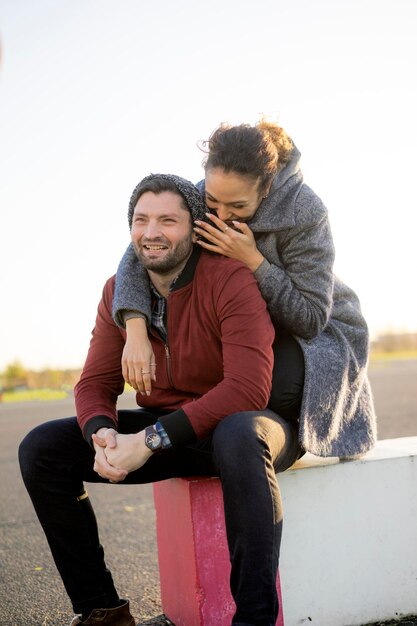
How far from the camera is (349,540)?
→ 3.24m

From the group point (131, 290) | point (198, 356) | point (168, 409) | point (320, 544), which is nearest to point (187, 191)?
point (131, 290)

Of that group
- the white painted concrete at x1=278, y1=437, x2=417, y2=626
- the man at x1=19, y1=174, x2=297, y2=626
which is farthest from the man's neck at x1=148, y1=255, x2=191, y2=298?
the white painted concrete at x1=278, y1=437, x2=417, y2=626

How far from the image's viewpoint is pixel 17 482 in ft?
23.3

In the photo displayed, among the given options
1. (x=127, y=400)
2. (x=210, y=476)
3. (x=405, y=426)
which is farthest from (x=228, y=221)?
(x=127, y=400)

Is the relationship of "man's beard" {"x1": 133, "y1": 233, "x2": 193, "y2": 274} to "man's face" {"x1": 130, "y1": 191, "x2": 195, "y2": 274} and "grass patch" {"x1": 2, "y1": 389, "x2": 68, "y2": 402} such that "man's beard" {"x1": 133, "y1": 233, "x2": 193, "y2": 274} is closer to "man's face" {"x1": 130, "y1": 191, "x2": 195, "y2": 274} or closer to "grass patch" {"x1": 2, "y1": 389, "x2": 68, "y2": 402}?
"man's face" {"x1": 130, "y1": 191, "x2": 195, "y2": 274}

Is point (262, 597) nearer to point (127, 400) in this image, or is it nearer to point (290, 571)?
point (290, 571)

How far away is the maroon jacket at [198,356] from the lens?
2.78 meters

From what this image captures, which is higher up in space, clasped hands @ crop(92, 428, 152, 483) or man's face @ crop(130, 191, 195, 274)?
man's face @ crop(130, 191, 195, 274)

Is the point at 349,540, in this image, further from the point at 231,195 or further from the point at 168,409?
the point at 231,195

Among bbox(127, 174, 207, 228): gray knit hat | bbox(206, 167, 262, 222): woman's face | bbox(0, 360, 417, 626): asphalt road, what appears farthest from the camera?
bbox(0, 360, 417, 626): asphalt road

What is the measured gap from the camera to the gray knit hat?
321 cm

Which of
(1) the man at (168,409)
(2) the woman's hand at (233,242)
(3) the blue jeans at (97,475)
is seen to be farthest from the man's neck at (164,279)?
(3) the blue jeans at (97,475)

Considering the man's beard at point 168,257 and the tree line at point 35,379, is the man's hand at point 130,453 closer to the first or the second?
the man's beard at point 168,257

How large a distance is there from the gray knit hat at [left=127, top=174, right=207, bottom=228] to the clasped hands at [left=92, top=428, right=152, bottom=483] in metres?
0.96
